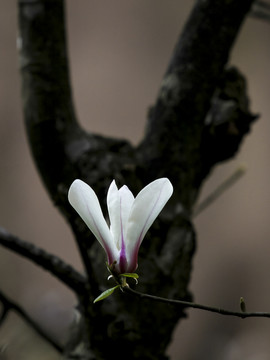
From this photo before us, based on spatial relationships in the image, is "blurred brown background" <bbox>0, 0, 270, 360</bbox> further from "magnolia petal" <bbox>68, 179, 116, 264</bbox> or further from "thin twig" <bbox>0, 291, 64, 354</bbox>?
"magnolia petal" <bbox>68, 179, 116, 264</bbox>

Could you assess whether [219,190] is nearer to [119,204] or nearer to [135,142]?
[119,204]

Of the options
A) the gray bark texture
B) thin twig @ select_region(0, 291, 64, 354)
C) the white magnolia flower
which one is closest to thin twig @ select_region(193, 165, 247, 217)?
the gray bark texture

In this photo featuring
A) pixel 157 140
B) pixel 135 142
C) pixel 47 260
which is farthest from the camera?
pixel 135 142

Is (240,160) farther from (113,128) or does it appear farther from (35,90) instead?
(35,90)

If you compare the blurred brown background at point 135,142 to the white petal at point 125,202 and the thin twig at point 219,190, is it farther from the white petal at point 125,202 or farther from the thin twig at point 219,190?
the white petal at point 125,202

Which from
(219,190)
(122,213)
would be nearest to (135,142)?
(219,190)

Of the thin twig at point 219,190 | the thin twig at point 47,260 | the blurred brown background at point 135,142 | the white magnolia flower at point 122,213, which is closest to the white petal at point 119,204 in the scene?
the white magnolia flower at point 122,213
